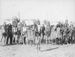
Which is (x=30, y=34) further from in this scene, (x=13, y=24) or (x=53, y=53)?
(x=53, y=53)

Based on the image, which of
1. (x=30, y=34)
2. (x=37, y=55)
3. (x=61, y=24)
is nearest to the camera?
(x=37, y=55)

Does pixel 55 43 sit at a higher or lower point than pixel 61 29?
lower

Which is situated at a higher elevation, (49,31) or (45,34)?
(49,31)

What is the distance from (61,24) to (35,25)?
2626 mm

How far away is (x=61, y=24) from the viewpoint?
11703mm

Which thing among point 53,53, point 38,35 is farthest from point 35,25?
point 53,53

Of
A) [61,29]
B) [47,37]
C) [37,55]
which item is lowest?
[37,55]

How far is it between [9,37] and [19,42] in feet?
3.49

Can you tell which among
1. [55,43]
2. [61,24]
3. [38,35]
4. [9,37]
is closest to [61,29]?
[61,24]

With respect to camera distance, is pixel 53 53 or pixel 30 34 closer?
pixel 53 53

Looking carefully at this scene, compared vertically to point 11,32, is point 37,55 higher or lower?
lower

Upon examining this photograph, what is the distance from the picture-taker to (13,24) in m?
11.4

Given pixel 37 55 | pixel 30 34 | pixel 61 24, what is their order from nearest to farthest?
pixel 37 55
pixel 30 34
pixel 61 24

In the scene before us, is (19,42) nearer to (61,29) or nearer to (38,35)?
(38,35)
